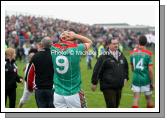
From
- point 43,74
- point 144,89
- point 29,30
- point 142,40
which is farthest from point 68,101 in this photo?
point 29,30

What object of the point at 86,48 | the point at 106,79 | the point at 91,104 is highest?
the point at 86,48

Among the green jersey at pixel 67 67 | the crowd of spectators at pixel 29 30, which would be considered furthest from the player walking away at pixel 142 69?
the crowd of spectators at pixel 29 30

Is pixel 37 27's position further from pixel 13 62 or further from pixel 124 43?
pixel 13 62

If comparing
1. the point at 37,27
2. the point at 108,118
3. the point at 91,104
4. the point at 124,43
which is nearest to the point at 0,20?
the point at 108,118

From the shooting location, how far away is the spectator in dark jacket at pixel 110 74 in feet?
33.6

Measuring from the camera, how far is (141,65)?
11.9 metres

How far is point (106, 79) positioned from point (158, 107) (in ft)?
3.90

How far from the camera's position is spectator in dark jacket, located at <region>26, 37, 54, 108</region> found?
9.96m

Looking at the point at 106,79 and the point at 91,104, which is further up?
the point at 106,79

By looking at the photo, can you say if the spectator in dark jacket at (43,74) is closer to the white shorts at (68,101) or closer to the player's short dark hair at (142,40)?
the white shorts at (68,101)

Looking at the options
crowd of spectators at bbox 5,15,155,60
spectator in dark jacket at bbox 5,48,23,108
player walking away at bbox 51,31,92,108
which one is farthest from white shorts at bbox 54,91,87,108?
crowd of spectators at bbox 5,15,155,60

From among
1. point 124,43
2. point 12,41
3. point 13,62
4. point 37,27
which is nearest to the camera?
point 13,62

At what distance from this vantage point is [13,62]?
11320 mm

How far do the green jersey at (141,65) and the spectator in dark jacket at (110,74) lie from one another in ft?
4.55
